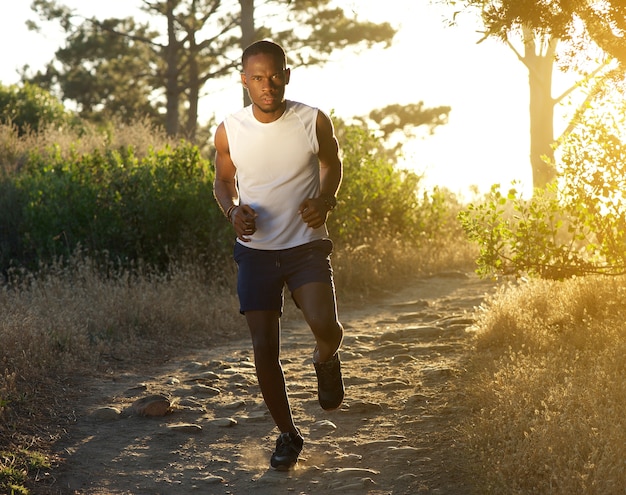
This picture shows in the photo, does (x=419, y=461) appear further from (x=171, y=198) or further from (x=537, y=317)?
(x=171, y=198)

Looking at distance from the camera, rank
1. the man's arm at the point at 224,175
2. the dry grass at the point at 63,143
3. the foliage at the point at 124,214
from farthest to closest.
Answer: the dry grass at the point at 63,143 → the foliage at the point at 124,214 → the man's arm at the point at 224,175

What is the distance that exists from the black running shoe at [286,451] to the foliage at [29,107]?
2038cm

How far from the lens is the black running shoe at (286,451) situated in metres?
5.60

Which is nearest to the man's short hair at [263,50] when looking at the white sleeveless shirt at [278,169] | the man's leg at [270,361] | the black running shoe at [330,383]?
the white sleeveless shirt at [278,169]

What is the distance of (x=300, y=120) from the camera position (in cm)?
523

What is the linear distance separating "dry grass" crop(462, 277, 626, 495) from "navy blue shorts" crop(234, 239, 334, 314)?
4.74ft

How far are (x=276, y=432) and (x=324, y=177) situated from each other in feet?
7.20

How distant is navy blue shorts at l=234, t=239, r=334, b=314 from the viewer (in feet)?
17.2

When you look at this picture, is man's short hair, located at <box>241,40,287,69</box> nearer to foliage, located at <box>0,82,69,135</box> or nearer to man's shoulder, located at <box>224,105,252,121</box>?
man's shoulder, located at <box>224,105,252,121</box>

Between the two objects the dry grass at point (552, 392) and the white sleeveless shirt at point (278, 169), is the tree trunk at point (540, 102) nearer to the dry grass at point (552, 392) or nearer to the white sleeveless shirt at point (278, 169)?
the dry grass at point (552, 392)

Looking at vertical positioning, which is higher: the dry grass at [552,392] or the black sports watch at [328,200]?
the black sports watch at [328,200]

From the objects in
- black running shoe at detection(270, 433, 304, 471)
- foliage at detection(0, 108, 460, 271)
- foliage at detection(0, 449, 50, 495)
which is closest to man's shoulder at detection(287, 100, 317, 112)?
black running shoe at detection(270, 433, 304, 471)

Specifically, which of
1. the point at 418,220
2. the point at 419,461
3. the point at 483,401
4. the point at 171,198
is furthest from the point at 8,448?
the point at 418,220

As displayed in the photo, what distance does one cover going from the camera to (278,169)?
5215mm
